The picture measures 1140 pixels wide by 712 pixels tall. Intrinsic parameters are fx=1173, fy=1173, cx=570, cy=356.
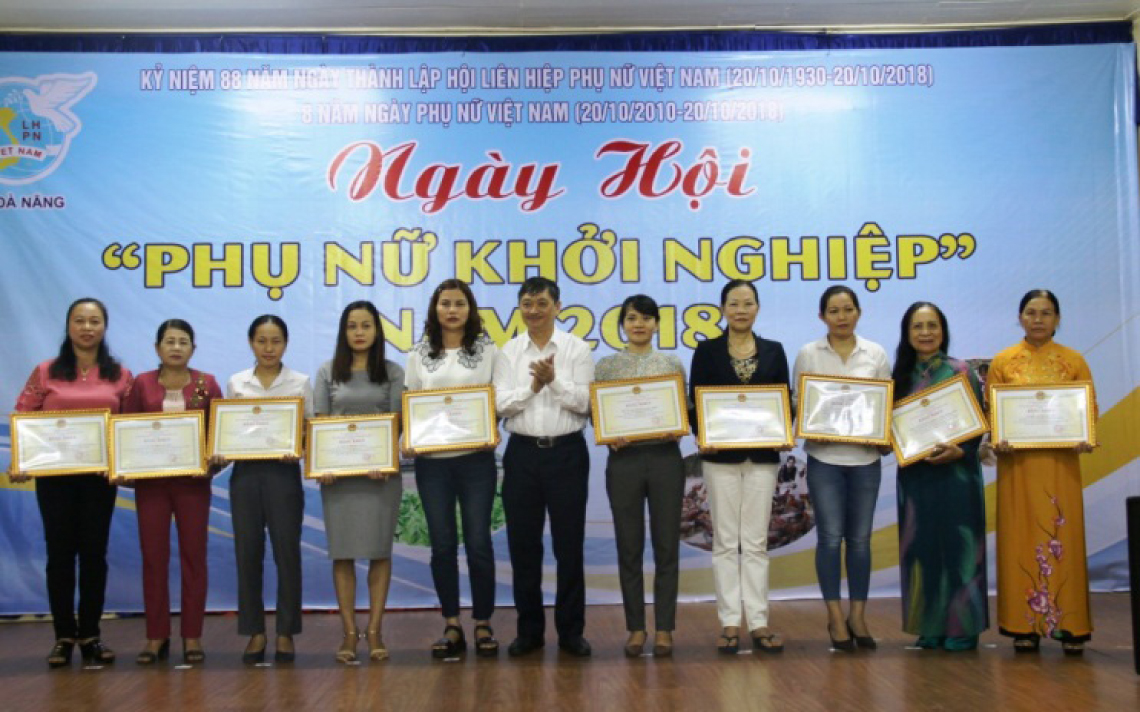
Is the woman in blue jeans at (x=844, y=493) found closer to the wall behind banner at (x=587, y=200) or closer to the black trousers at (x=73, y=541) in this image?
the wall behind banner at (x=587, y=200)

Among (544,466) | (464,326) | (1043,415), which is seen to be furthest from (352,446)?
(1043,415)

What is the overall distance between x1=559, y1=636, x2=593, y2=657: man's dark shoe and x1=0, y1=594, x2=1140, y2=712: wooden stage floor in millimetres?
45

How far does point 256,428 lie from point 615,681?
5.60 feet

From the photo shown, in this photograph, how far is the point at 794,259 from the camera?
6371mm

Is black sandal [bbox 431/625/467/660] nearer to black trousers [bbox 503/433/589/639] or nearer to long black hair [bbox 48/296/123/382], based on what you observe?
black trousers [bbox 503/433/589/639]

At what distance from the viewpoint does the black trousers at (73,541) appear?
470 cm

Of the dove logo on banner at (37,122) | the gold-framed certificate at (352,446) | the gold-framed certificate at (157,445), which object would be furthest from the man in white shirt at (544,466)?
the dove logo on banner at (37,122)

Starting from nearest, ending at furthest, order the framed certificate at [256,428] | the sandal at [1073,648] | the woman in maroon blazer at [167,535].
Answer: the sandal at [1073,648]
the framed certificate at [256,428]
the woman in maroon blazer at [167,535]

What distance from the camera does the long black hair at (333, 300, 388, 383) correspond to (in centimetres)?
463

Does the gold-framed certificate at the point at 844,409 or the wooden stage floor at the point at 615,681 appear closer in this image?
the wooden stage floor at the point at 615,681

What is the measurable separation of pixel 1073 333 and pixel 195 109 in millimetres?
4926

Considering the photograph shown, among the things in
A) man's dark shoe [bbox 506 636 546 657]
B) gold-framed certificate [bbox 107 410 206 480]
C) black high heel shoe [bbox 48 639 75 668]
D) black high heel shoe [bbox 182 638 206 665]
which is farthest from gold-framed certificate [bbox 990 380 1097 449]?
black high heel shoe [bbox 48 639 75 668]

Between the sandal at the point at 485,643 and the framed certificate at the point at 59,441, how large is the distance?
1607 mm

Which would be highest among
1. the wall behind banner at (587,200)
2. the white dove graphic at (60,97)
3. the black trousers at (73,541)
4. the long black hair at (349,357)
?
the white dove graphic at (60,97)
